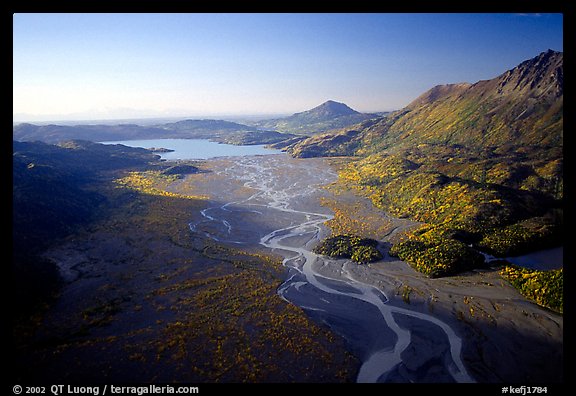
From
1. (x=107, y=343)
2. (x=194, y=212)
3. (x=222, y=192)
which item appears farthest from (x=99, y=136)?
(x=107, y=343)

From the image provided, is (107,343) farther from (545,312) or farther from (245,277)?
(545,312)

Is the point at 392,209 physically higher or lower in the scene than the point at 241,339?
higher

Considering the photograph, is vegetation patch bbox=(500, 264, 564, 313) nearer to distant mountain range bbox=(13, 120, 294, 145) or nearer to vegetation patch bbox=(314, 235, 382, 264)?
vegetation patch bbox=(314, 235, 382, 264)

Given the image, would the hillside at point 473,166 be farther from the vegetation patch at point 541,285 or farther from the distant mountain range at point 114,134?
the distant mountain range at point 114,134

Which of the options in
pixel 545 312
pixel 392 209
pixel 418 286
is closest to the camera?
pixel 545 312

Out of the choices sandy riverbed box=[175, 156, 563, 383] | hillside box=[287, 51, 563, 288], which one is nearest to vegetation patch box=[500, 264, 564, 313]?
sandy riverbed box=[175, 156, 563, 383]

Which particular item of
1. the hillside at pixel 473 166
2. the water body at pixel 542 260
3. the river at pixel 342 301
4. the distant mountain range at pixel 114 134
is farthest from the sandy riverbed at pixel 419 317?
the distant mountain range at pixel 114 134
